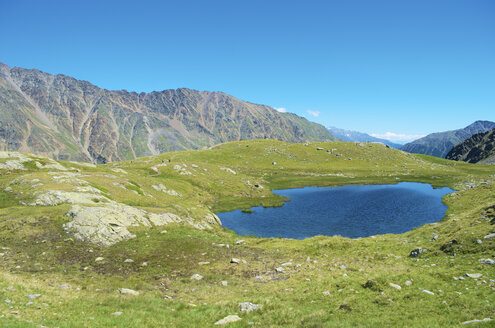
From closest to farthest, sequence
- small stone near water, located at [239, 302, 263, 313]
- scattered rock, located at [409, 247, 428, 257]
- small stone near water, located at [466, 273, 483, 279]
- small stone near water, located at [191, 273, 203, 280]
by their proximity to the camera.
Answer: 1. small stone near water, located at [239, 302, 263, 313]
2. small stone near water, located at [466, 273, 483, 279]
3. small stone near water, located at [191, 273, 203, 280]
4. scattered rock, located at [409, 247, 428, 257]

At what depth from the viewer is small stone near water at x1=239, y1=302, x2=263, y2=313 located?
54.4 feet

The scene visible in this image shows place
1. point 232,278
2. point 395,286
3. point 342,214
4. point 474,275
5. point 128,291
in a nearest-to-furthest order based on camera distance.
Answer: point 474,275, point 395,286, point 128,291, point 232,278, point 342,214

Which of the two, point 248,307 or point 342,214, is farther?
point 342,214

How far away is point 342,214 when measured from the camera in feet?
239

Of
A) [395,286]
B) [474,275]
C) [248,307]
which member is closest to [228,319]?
[248,307]

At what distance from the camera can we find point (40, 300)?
52.3ft

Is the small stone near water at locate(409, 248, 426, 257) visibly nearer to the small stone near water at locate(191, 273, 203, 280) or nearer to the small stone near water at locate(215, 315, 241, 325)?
the small stone near water at locate(215, 315, 241, 325)

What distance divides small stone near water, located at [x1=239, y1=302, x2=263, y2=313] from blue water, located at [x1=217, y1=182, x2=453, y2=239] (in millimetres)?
37243

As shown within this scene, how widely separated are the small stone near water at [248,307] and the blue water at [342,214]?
122 ft

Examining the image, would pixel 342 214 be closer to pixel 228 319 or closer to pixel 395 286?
pixel 395 286

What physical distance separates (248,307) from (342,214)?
6263 centimetres

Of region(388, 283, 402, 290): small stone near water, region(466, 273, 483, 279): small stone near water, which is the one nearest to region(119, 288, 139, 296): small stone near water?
region(388, 283, 402, 290): small stone near water

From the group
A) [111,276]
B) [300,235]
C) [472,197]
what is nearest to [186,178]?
[300,235]

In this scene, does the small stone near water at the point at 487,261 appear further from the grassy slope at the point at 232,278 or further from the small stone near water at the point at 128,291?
the small stone near water at the point at 128,291
